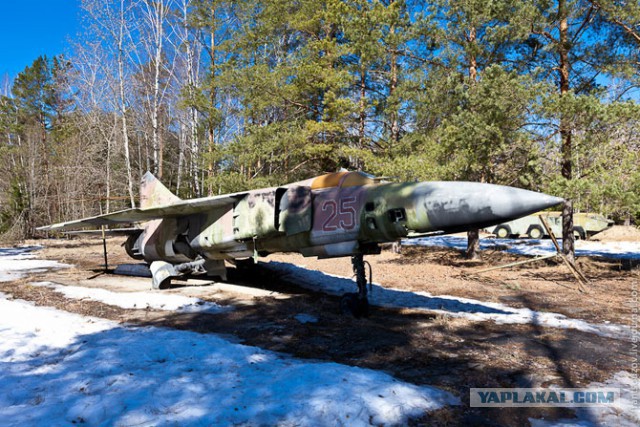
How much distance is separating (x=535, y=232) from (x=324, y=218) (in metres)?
22.5

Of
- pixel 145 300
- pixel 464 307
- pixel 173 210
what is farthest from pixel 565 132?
pixel 145 300

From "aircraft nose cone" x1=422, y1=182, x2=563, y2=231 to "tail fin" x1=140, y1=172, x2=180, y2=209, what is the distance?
837cm

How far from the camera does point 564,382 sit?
3955mm

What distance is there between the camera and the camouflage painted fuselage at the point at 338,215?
525cm

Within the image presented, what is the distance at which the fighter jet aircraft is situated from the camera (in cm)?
531

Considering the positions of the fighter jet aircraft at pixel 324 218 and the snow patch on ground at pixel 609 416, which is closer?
the snow patch on ground at pixel 609 416

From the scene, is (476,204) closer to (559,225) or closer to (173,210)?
(173,210)

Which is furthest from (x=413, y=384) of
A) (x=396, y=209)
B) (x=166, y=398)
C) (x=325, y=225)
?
(x=325, y=225)

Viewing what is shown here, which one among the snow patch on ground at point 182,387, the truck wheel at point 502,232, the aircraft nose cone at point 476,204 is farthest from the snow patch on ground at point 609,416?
the truck wheel at point 502,232

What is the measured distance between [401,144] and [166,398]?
40.3 ft

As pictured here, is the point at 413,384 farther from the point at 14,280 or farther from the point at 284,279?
the point at 14,280

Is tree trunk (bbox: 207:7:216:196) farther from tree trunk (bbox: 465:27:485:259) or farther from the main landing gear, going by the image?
the main landing gear

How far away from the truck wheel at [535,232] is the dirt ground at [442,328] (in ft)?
41.4

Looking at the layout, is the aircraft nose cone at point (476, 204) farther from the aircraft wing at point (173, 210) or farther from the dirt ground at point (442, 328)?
the aircraft wing at point (173, 210)
